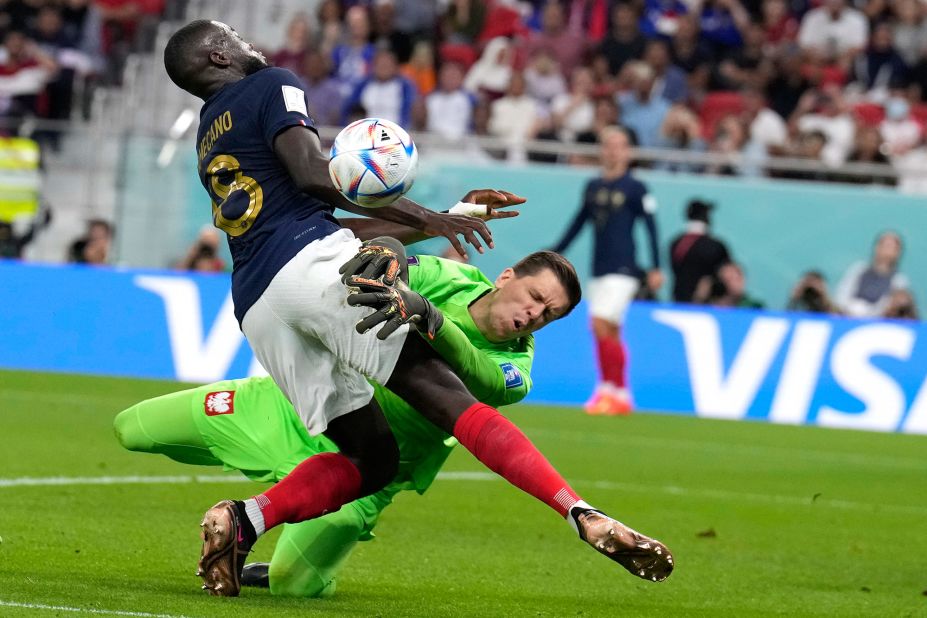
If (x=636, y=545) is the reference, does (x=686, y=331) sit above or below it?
below

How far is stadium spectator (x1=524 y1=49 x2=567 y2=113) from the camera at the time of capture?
18719 mm

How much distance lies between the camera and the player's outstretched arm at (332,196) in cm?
518

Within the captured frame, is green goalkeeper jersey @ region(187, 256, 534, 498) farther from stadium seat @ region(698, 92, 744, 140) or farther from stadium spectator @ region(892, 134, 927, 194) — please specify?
stadium seat @ region(698, 92, 744, 140)

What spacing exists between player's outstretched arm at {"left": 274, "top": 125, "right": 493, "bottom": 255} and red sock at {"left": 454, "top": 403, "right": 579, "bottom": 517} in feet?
1.82

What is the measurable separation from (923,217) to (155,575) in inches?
475

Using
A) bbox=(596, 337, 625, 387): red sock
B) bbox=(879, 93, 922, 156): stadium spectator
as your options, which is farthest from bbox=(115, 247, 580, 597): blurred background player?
bbox=(879, 93, 922, 156): stadium spectator

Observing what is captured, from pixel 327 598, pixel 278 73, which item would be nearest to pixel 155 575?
pixel 327 598

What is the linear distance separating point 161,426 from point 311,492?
33.3 inches

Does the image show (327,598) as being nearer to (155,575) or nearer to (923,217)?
(155,575)

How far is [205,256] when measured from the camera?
15969 mm

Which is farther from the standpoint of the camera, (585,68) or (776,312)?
(585,68)

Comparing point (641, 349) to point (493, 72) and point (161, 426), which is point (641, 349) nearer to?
point (493, 72)

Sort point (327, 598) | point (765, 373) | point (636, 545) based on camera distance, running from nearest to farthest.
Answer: point (636, 545), point (327, 598), point (765, 373)

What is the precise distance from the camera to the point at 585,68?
62.0 ft
